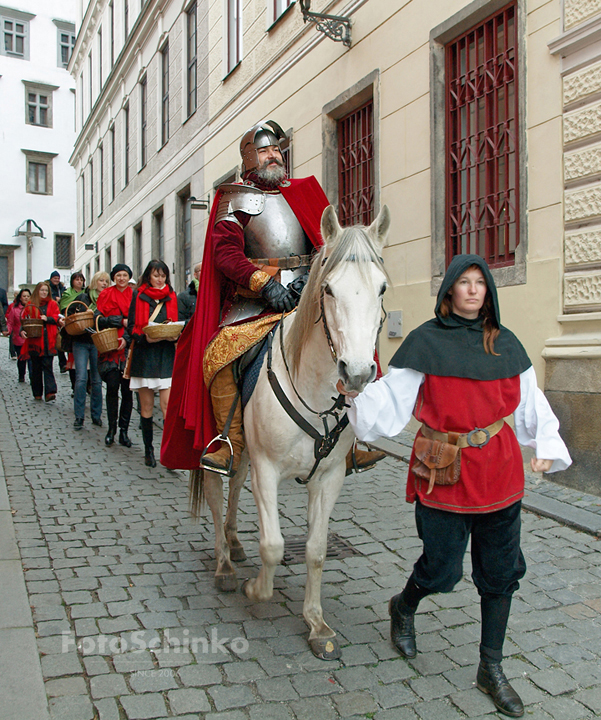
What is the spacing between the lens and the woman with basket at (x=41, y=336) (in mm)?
10859

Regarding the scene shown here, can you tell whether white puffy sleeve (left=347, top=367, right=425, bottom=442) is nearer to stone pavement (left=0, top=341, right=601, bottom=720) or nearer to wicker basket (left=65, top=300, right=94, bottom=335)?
stone pavement (left=0, top=341, right=601, bottom=720)

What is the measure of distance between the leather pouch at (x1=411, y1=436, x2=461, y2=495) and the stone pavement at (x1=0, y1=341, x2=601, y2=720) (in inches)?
34.7

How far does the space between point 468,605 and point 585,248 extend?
129 inches

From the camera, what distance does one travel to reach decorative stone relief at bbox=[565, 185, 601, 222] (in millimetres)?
5445

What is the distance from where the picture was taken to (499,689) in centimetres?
266

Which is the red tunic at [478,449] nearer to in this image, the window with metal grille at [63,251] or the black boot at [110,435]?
the black boot at [110,435]

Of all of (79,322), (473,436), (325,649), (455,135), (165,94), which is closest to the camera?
(473,436)

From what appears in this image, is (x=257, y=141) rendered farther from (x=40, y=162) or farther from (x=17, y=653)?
(x=40, y=162)

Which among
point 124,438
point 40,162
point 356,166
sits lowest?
point 124,438

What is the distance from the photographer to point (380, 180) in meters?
8.54

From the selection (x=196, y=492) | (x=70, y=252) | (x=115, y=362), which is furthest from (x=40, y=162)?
(x=196, y=492)

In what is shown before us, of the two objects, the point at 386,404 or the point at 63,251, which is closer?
the point at 386,404

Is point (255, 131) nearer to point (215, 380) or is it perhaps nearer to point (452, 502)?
point (215, 380)

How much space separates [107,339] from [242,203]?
14.7ft
